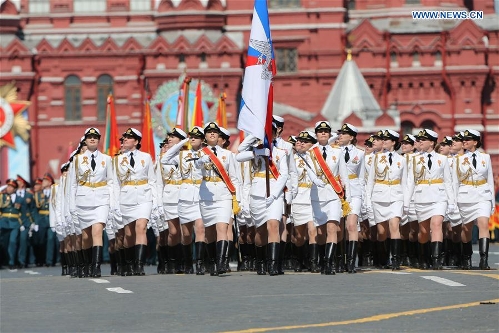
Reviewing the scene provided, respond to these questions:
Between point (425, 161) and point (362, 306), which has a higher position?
point (425, 161)

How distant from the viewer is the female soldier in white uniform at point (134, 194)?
2133cm

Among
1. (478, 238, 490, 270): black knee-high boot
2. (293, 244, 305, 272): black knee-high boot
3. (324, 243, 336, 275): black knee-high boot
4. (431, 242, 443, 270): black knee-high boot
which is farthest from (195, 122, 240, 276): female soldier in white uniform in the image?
(478, 238, 490, 270): black knee-high boot

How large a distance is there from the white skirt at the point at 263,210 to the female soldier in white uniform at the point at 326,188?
561 mm

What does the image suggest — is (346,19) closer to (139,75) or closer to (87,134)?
(139,75)

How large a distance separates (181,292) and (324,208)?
3571 mm

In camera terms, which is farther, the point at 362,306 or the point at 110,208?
the point at 110,208

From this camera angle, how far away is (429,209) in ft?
73.1

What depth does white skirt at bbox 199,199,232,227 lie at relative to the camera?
2050 centimetres

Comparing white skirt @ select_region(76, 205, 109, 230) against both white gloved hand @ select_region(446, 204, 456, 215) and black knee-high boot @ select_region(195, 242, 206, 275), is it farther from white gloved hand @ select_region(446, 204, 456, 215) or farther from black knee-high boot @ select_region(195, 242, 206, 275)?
white gloved hand @ select_region(446, 204, 456, 215)

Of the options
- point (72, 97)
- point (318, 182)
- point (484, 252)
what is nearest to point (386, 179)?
point (484, 252)

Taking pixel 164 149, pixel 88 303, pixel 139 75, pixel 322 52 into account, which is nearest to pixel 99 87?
pixel 139 75

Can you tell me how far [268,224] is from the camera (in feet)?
66.0

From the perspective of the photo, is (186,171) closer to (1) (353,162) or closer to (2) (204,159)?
(2) (204,159)

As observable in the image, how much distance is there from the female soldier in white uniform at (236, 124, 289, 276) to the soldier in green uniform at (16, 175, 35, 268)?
14014 millimetres
